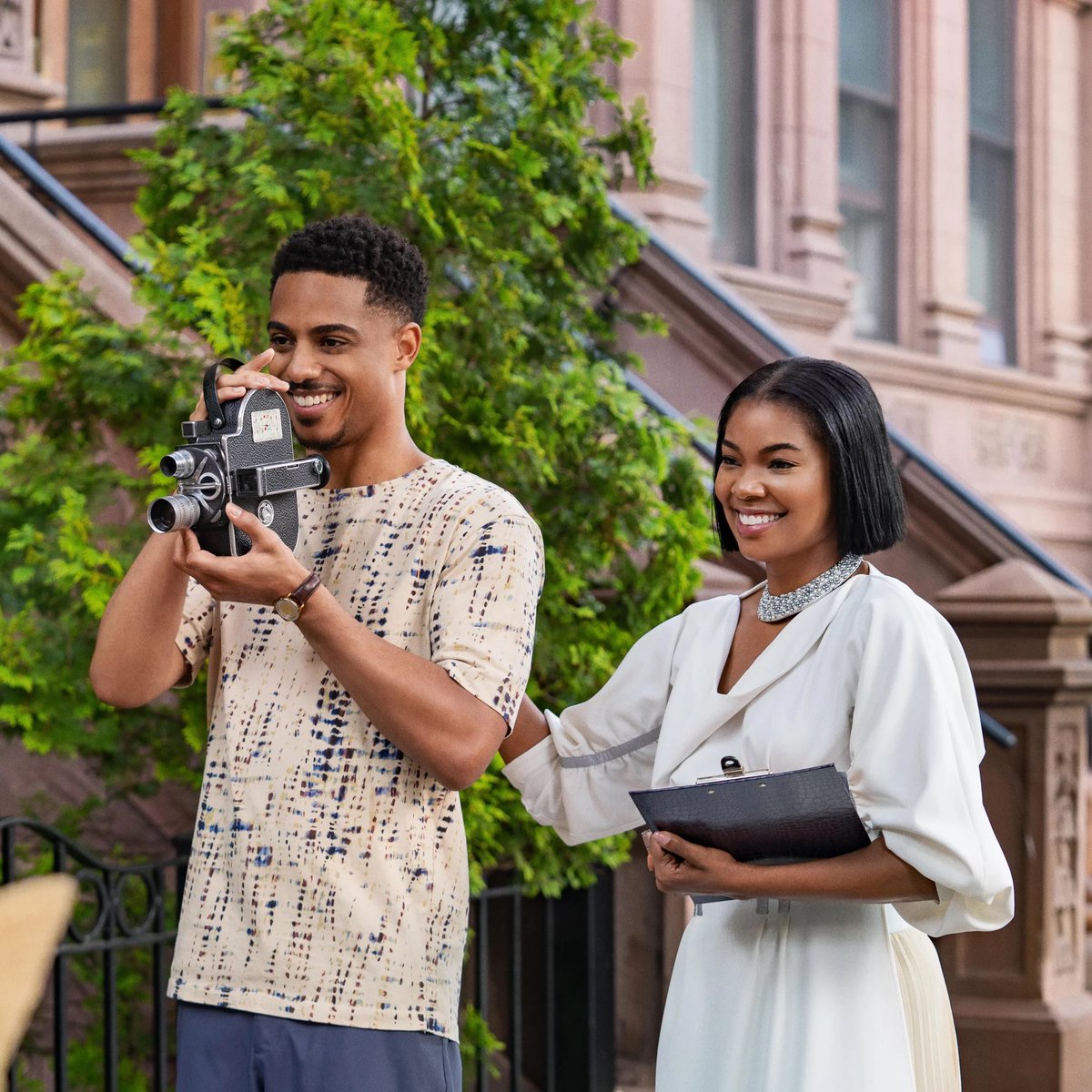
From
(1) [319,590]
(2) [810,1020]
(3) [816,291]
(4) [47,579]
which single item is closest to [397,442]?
(1) [319,590]

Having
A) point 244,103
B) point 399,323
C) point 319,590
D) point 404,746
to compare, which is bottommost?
point 404,746

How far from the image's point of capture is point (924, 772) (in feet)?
7.86

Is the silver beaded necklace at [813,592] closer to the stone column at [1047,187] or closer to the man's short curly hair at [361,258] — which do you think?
the man's short curly hair at [361,258]

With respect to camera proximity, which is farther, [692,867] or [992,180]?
[992,180]

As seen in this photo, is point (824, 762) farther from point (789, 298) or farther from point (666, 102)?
point (789, 298)

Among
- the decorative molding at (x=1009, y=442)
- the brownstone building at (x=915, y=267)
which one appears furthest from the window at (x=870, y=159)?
the decorative molding at (x=1009, y=442)

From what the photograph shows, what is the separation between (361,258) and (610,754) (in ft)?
3.15

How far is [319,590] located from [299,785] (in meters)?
0.31

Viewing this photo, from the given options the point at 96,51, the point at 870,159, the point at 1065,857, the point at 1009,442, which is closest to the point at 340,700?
the point at 1065,857

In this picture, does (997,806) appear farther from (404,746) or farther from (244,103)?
(404,746)

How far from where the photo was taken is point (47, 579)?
14.6 ft

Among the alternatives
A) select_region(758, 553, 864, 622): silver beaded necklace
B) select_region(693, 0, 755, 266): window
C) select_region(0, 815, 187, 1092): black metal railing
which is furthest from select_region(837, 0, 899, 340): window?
select_region(758, 553, 864, 622): silver beaded necklace

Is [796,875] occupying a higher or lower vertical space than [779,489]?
lower

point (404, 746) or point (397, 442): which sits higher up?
point (397, 442)
